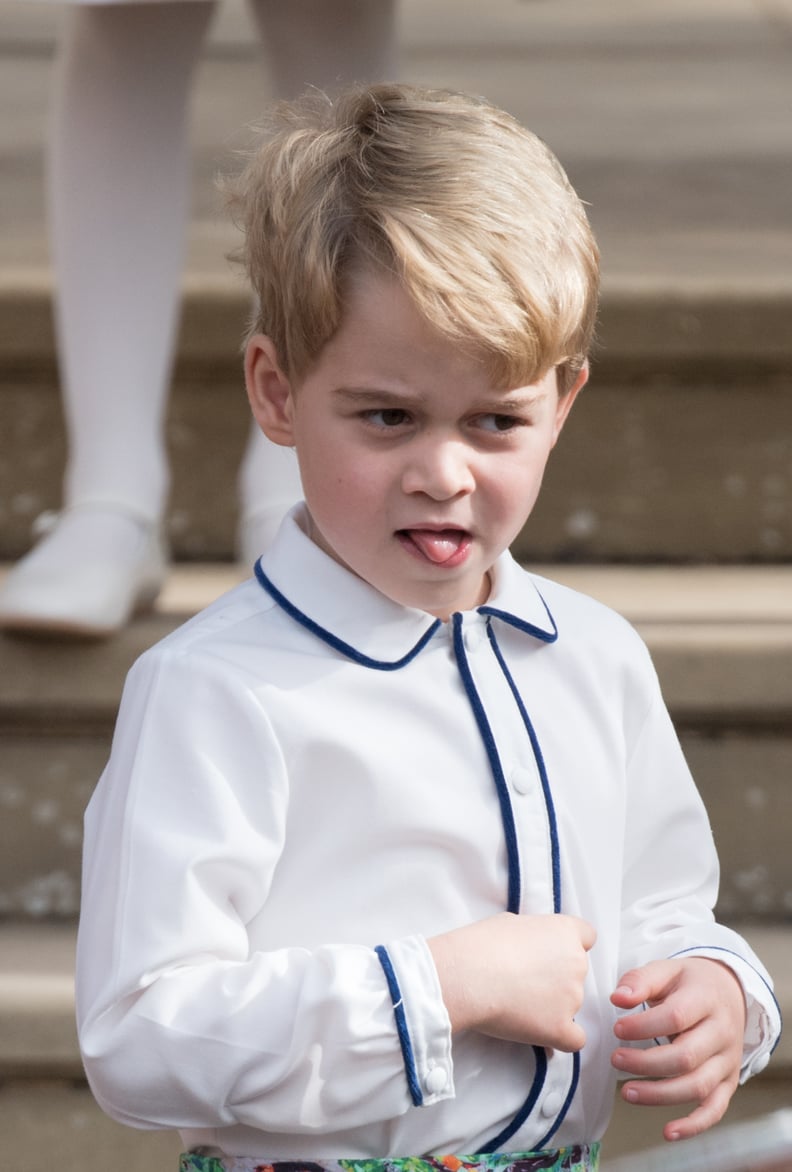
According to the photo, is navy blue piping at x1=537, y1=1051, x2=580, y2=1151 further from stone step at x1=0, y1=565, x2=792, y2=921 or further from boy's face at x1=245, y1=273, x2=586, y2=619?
stone step at x1=0, y1=565, x2=792, y2=921

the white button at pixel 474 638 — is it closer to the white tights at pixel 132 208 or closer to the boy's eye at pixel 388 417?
the boy's eye at pixel 388 417

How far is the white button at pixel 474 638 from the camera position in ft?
2.60

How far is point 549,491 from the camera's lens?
5.11ft

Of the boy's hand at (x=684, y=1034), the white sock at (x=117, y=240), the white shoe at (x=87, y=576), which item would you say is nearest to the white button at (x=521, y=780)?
the boy's hand at (x=684, y=1034)

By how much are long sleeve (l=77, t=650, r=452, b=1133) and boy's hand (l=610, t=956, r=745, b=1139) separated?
0.11 meters

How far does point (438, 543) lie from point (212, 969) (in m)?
0.21

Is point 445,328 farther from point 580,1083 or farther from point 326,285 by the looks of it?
point 580,1083

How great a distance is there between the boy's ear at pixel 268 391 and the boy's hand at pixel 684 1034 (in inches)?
12.2

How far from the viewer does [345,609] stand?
0.78m

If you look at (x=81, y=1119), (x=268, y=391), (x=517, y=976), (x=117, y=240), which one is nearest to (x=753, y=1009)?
(x=517, y=976)

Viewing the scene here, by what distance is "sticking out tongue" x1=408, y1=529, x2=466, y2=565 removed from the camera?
74 centimetres

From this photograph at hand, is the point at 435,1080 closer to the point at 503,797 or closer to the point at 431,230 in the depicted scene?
the point at 503,797

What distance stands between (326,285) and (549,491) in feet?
2.83

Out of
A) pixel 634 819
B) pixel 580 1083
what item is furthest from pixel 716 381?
pixel 580 1083
